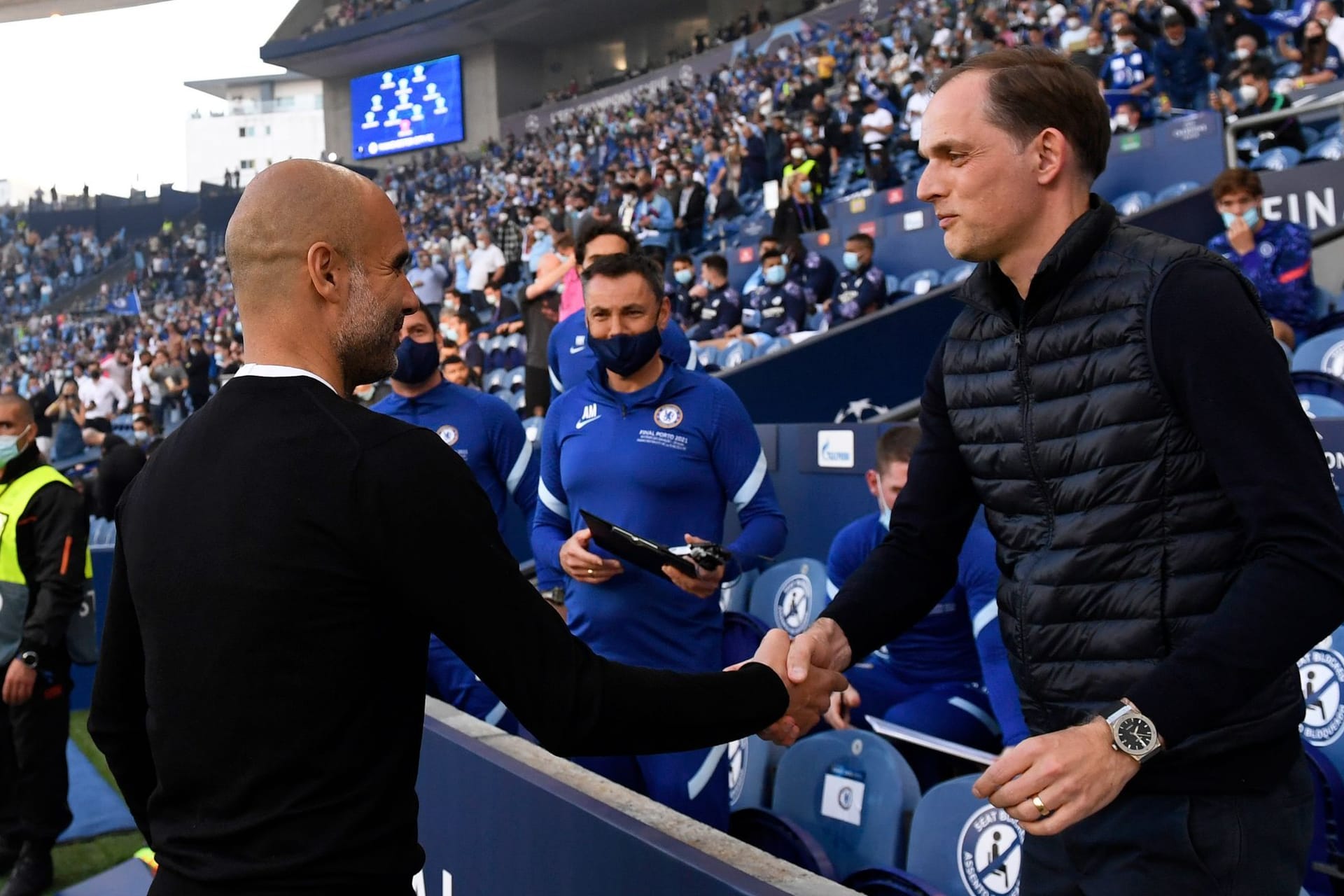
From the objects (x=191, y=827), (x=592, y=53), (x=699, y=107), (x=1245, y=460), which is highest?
(x=592, y=53)

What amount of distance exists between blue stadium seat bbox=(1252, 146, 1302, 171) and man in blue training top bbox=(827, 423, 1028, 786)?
5.09 metres

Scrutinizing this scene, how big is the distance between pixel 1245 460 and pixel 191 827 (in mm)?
1241

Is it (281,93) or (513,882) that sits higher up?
(281,93)

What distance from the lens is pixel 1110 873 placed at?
138 centimetres

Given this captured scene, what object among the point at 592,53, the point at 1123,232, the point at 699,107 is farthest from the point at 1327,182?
the point at 592,53

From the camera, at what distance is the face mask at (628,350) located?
9.96ft

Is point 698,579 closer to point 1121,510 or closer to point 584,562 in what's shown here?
point 584,562

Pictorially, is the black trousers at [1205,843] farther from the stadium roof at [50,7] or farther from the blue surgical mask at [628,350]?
the stadium roof at [50,7]

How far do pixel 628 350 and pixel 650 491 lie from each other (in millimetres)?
379

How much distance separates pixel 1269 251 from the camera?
561 centimetres

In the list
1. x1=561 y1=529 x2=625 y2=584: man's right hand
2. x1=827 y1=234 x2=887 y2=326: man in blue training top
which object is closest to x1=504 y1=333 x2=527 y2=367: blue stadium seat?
x1=827 y1=234 x2=887 y2=326: man in blue training top

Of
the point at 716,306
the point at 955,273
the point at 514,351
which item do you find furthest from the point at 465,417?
the point at 514,351

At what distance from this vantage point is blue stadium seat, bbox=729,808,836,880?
2978 mm

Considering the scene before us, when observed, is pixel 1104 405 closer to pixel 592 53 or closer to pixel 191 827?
pixel 191 827
